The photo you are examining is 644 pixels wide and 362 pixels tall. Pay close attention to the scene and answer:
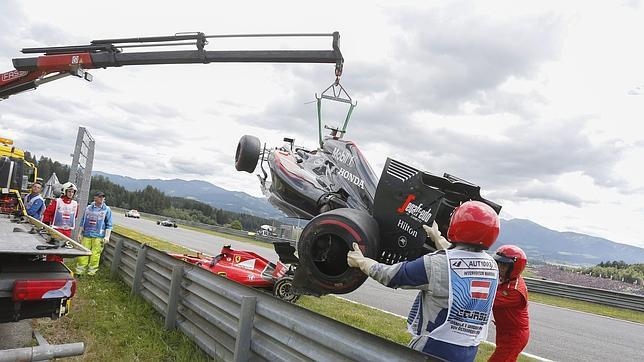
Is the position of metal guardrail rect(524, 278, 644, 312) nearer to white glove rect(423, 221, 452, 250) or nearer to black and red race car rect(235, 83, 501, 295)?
black and red race car rect(235, 83, 501, 295)

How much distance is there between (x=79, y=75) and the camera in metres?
8.67

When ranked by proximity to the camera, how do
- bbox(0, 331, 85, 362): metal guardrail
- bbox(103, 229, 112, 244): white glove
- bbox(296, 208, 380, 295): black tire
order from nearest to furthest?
bbox(0, 331, 85, 362): metal guardrail, bbox(296, 208, 380, 295): black tire, bbox(103, 229, 112, 244): white glove

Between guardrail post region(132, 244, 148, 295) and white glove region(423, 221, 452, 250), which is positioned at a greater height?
white glove region(423, 221, 452, 250)

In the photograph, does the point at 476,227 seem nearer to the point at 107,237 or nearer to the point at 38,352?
the point at 38,352

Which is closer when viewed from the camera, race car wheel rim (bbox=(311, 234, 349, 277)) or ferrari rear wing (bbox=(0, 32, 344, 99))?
race car wheel rim (bbox=(311, 234, 349, 277))

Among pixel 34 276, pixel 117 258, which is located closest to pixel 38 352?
pixel 34 276

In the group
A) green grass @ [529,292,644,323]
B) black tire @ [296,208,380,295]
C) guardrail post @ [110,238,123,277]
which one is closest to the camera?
black tire @ [296,208,380,295]

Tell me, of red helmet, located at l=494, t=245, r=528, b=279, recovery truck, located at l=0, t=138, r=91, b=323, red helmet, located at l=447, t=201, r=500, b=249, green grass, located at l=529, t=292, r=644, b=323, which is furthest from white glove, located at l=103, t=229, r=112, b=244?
green grass, located at l=529, t=292, r=644, b=323

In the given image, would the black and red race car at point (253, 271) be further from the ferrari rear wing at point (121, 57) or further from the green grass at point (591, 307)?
the green grass at point (591, 307)

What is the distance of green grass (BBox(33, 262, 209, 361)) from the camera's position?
187 inches

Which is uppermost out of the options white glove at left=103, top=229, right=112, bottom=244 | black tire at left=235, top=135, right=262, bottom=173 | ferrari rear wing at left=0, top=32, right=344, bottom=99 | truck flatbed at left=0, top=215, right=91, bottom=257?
ferrari rear wing at left=0, top=32, right=344, bottom=99

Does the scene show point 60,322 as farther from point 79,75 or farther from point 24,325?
point 79,75

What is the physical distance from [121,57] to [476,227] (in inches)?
311

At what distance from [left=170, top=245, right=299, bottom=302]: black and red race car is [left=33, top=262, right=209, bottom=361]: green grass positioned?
4.24 ft
